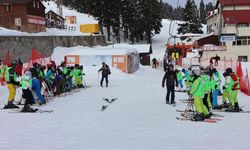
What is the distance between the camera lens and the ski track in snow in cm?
925

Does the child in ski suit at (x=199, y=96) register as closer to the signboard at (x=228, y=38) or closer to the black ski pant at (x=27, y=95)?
the black ski pant at (x=27, y=95)

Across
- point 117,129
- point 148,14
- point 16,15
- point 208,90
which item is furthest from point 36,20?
point 117,129

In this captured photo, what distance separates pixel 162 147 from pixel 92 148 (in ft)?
5.11

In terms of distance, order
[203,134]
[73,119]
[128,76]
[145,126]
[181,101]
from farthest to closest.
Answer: [128,76], [181,101], [73,119], [145,126], [203,134]

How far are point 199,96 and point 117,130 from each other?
303cm

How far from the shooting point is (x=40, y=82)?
56.1 feet

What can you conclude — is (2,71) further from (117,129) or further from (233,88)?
(233,88)

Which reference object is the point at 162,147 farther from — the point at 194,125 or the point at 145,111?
the point at 145,111

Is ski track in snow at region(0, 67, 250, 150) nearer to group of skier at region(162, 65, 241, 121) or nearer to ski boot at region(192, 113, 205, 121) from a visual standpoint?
ski boot at region(192, 113, 205, 121)

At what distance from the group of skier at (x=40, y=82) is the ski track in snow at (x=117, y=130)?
835 mm

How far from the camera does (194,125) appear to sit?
11969 millimetres

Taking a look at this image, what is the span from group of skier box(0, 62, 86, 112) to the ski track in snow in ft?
2.74

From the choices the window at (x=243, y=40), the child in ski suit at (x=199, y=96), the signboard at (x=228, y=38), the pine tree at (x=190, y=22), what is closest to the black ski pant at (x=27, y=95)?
the child in ski suit at (x=199, y=96)

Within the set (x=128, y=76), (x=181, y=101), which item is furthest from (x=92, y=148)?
(x=128, y=76)
